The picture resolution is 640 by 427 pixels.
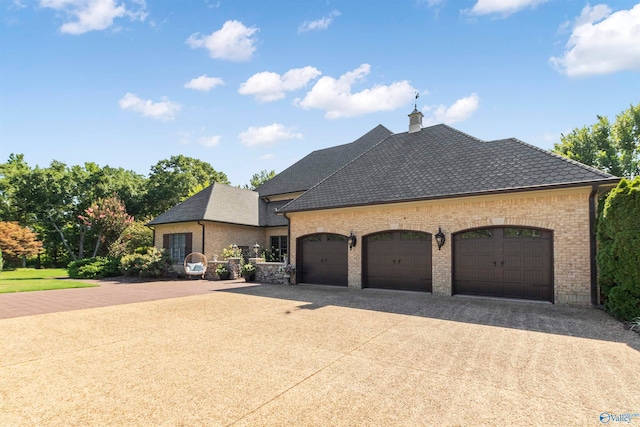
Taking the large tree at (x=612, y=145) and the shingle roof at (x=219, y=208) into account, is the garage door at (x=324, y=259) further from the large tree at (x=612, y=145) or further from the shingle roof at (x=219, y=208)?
the large tree at (x=612, y=145)

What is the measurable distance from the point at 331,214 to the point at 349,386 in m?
10.4

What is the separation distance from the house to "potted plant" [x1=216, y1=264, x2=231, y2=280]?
182 inches

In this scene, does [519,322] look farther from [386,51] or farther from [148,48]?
[148,48]

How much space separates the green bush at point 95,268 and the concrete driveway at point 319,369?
12.3m

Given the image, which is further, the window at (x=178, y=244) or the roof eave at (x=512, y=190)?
the window at (x=178, y=244)

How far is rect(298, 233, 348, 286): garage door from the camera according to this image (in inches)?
550

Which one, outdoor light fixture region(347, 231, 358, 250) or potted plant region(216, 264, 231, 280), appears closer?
outdoor light fixture region(347, 231, 358, 250)

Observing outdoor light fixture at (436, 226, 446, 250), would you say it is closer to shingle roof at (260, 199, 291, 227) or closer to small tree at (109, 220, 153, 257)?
shingle roof at (260, 199, 291, 227)

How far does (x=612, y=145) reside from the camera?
28.2 metres

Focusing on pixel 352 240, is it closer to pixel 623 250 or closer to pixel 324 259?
pixel 324 259

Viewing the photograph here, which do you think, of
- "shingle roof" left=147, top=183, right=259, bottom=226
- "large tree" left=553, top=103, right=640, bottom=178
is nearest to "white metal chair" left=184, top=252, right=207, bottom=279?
"shingle roof" left=147, top=183, right=259, bottom=226

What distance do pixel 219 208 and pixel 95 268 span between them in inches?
312

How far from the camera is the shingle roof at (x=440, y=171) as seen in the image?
10.1 m

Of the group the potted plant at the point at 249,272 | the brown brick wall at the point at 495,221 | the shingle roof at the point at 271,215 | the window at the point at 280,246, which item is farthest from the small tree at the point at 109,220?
the brown brick wall at the point at 495,221
